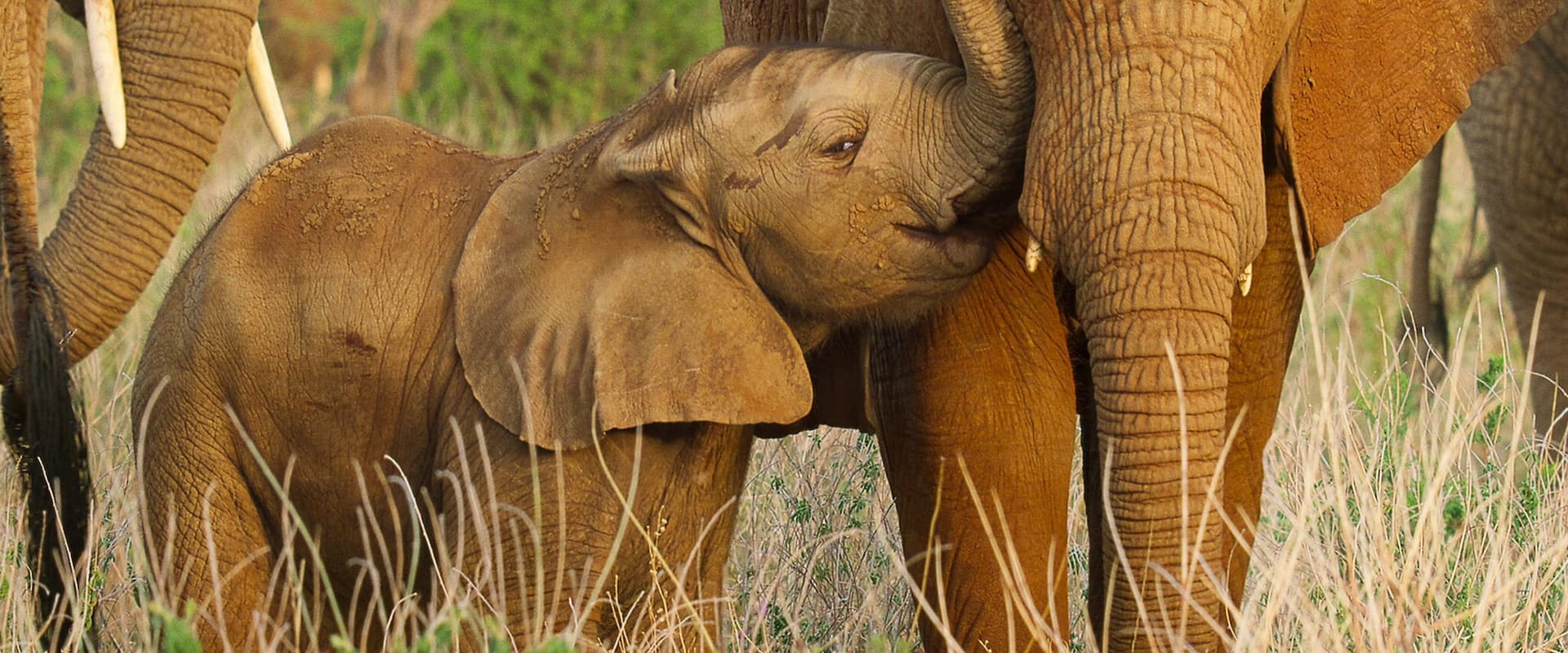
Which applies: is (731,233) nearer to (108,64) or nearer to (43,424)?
(43,424)

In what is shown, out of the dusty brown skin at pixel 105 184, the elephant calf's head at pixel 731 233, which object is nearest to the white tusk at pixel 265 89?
the dusty brown skin at pixel 105 184

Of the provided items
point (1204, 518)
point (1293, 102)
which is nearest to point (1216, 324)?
point (1204, 518)

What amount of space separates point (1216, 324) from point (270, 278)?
1.43m

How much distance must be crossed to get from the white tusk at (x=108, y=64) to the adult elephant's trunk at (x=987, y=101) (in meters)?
1.53

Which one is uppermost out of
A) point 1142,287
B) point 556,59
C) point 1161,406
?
point 556,59

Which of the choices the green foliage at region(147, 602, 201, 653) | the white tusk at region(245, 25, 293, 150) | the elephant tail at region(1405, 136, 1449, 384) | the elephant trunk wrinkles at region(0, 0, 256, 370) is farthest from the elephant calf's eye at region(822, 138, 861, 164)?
the elephant tail at region(1405, 136, 1449, 384)

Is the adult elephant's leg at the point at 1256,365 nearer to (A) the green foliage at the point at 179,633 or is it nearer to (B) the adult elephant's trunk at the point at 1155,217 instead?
(B) the adult elephant's trunk at the point at 1155,217

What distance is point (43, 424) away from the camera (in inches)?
135

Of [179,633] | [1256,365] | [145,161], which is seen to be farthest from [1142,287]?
[145,161]

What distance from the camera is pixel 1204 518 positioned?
2.84m

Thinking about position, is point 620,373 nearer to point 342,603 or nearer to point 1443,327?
point 342,603

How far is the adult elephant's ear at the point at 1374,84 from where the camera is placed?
10.7 feet

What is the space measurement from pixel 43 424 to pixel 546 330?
0.80m

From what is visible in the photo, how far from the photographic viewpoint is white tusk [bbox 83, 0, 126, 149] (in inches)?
149
